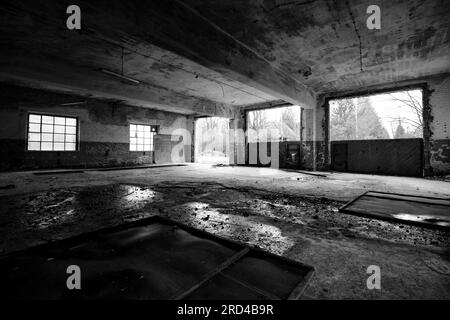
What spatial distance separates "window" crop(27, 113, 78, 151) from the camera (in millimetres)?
8750

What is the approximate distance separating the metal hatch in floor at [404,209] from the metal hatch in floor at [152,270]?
1.83 metres

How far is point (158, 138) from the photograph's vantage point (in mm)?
12727

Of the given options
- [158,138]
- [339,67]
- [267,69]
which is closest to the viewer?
[267,69]

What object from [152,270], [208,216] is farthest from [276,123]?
[152,270]

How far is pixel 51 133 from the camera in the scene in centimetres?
916

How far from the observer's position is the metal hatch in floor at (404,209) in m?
2.49

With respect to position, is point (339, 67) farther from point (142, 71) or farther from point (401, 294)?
point (401, 294)

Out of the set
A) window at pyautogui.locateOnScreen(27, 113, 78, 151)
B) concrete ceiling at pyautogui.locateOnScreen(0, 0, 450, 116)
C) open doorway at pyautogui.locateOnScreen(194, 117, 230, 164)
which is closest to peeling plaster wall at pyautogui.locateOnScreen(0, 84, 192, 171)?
window at pyautogui.locateOnScreen(27, 113, 78, 151)

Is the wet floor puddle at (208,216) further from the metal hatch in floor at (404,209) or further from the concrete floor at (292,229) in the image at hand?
the metal hatch in floor at (404,209)

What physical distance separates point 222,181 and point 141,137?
8223mm

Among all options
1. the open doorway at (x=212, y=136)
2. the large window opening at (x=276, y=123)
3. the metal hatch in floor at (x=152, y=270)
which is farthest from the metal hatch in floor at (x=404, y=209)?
the open doorway at (x=212, y=136)

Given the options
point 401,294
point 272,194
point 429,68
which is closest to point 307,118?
point 429,68

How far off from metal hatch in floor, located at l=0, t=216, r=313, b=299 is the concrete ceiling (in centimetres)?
306

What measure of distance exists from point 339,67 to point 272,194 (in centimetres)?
486
